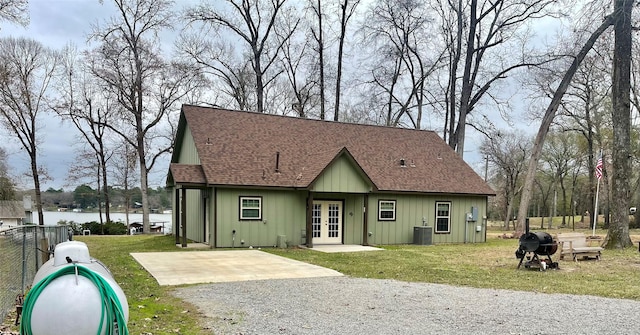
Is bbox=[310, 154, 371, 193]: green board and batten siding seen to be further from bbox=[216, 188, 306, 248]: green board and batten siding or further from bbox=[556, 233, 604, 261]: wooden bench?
bbox=[556, 233, 604, 261]: wooden bench

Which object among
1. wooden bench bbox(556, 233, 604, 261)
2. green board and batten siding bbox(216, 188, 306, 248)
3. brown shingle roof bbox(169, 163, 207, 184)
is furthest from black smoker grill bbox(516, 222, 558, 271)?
brown shingle roof bbox(169, 163, 207, 184)

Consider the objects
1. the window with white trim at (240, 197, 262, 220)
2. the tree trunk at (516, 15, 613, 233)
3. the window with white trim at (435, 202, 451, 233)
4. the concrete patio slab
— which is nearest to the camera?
the concrete patio slab

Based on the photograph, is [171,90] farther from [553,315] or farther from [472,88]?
[553,315]

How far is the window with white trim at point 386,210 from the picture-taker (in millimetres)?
18984

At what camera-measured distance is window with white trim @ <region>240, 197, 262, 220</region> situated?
16.7 metres

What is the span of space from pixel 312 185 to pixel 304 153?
2.74 metres

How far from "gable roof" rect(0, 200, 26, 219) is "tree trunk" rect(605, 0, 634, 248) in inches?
1217

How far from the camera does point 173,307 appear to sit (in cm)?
700

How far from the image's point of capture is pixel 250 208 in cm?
1686

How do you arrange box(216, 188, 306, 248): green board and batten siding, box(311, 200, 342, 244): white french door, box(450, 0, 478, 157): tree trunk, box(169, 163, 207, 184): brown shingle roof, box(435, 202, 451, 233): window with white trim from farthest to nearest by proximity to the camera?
box(450, 0, 478, 157): tree trunk < box(435, 202, 451, 233): window with white trim < box(311, 200, 342, 244): white french door < box(216, 188, 306, 248): green board and batten siding < box(169, 163, 207, 184): brown shingle roof

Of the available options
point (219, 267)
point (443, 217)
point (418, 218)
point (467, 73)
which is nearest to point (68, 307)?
point (219, 267)

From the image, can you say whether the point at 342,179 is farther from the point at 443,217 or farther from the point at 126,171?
the point at 126,171

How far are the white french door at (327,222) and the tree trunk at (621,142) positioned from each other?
9.35 meters

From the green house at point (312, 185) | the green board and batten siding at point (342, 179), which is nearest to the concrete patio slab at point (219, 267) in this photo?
the green house at point (312, 185)
